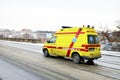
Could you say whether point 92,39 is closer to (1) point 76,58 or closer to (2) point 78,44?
(2) point 78,44

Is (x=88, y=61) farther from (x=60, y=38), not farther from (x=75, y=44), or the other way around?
(x=60, y=38)

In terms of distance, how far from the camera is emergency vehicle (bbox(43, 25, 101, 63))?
1312cm

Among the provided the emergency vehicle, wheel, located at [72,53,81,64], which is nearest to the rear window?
the emergency vehicle

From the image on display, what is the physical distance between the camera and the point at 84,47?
514 inches

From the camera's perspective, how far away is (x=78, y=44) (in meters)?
13.5

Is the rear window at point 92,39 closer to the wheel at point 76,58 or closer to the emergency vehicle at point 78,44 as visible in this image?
the emergency vehicle at point 78,44

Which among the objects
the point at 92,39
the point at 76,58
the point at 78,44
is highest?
the point at 92,39

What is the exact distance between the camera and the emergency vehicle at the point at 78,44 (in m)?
13.1

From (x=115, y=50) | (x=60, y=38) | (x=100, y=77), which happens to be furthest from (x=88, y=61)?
(x=115, y=50)

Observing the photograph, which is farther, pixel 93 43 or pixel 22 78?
pixel 93 43

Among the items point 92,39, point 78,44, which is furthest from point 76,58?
point 92,39

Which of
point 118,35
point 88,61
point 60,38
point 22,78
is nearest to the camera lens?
point 22,78

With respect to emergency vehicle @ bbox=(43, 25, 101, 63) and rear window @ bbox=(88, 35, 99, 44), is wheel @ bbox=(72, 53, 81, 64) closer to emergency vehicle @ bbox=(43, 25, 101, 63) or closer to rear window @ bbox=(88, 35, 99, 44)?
emergency vehicle @ bbox=(43, 25, 101, 63)

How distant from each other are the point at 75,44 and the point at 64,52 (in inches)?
51.8
